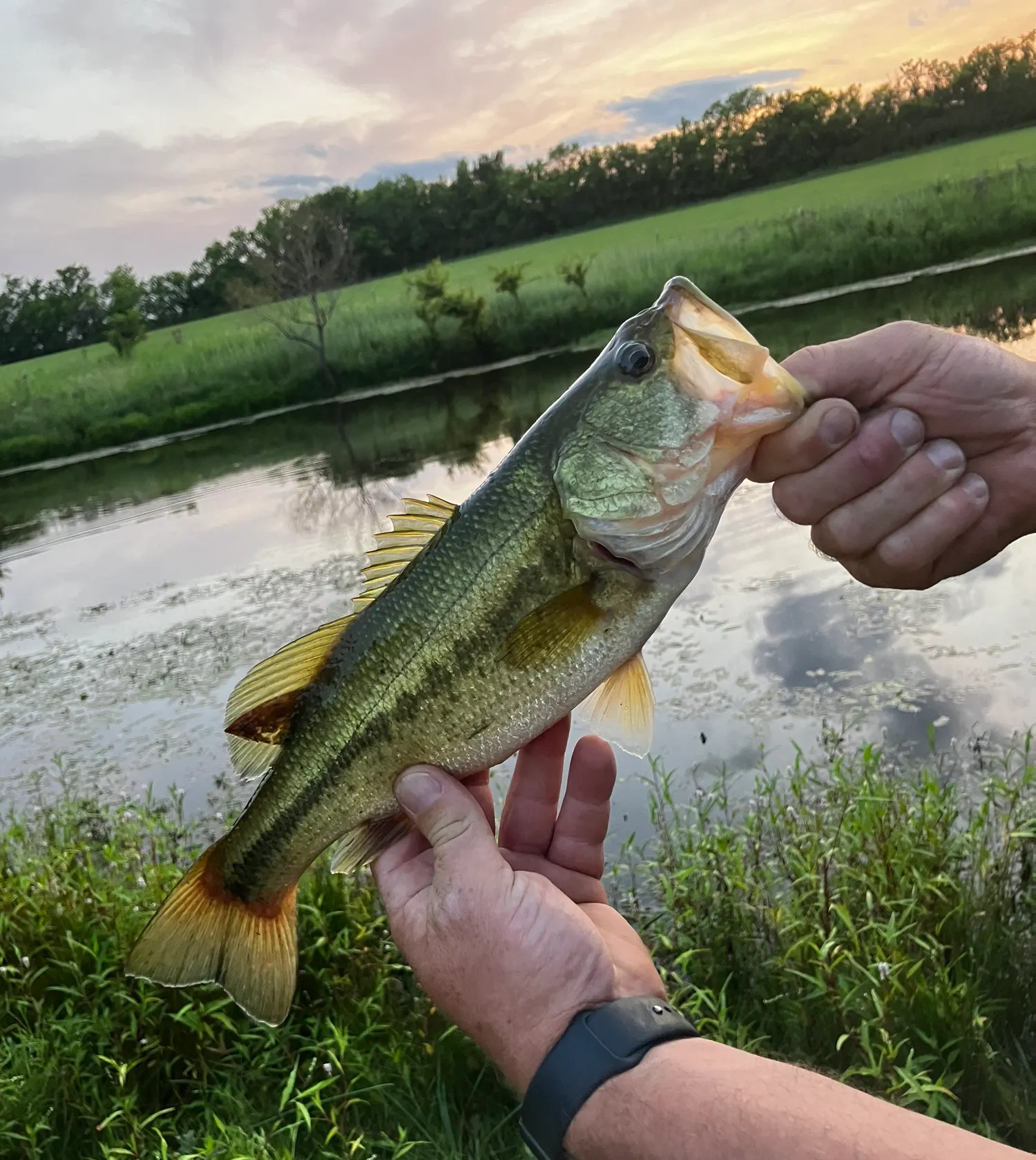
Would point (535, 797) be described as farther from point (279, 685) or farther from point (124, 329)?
point (124, 329)

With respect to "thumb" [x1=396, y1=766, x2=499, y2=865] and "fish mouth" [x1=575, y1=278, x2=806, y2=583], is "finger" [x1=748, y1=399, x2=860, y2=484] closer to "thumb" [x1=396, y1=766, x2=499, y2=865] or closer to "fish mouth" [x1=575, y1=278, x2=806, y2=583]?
"fish mouth" [x1=575, y1=278, x2=806, y2=583]

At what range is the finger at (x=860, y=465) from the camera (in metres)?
2.41

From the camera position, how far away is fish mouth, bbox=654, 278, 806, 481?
2.12 meters

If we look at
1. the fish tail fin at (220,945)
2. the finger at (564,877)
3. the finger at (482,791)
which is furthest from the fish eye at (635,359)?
the fish tail fin at (220,945)

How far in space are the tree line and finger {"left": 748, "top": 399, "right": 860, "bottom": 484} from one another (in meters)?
38.3

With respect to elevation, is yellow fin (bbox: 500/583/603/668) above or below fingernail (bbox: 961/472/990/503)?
below

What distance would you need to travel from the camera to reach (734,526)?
33.4ft

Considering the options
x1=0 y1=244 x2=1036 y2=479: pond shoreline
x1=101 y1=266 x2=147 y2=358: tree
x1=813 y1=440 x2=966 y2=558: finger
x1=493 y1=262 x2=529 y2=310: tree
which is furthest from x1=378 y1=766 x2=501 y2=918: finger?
x1=101 y1=266 x2=147 y2=358: tree

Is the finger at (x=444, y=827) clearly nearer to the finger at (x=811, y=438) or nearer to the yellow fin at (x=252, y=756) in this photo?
the yellow fin at (x=252, y=756)

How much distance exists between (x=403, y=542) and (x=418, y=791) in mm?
745

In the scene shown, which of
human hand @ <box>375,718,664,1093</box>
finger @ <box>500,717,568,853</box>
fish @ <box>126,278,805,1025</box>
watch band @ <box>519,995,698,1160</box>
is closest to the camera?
watch band @ <box>519,995,698,1160</box>

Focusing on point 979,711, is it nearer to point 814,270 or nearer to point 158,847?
point 158,847

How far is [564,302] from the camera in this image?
30.6 metres

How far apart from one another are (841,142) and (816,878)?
54.8 m
